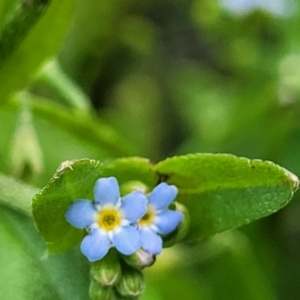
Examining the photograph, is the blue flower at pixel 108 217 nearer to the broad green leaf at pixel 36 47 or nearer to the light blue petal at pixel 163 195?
the light blue petal at pixel 163 195

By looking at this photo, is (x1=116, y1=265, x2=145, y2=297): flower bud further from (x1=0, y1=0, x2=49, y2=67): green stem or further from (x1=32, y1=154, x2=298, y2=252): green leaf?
(x1=0, y1=0, x2=49, y2=67): green stem

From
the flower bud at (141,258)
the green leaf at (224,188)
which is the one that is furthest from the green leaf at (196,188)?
the flower bud at (141,258)

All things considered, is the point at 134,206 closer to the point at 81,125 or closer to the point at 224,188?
the point at 224,188

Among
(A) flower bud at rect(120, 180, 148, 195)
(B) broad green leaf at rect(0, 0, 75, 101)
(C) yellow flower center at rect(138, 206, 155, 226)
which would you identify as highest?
(B) broad green leaf at rect(0, 0, 75, 101)

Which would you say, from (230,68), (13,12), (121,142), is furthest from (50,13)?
(230,68)

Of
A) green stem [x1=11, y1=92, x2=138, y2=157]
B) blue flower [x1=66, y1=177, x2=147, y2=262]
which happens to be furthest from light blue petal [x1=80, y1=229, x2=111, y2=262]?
green stem [x1=11, y1=92, x2=138, y2=157]

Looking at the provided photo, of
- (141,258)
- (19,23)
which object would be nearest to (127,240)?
(141,258)
